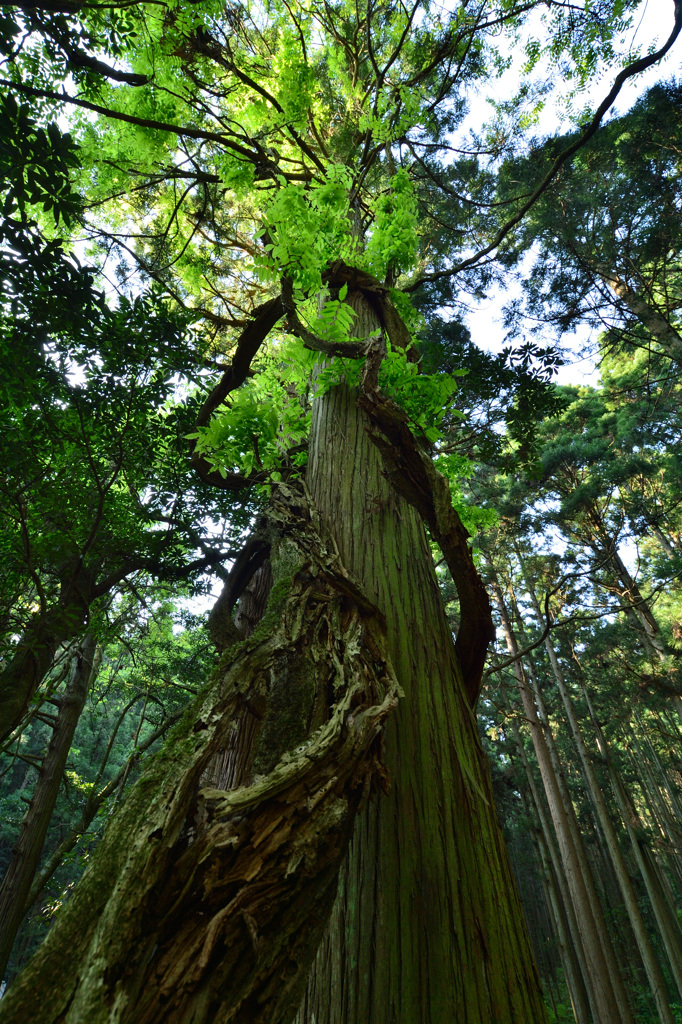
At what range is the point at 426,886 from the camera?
3.66 ft

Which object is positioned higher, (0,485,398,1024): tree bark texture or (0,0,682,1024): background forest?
(0,0,682,1024): background forest

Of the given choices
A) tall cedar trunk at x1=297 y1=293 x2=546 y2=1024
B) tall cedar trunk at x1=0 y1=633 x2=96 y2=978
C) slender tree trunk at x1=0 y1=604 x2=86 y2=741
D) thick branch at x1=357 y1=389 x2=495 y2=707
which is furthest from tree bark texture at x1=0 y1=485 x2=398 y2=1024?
tall cedar trunk at x1=0 y1=633 x2=96 y2=978

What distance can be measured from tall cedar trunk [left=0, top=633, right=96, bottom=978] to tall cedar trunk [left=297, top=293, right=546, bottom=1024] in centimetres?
428

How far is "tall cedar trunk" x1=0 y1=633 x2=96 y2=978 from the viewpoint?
4.72 meters

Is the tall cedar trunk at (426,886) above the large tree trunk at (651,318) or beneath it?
beneath

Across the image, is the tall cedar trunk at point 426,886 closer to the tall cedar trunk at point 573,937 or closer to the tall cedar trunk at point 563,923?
the tall cedar trunk at point 573,937

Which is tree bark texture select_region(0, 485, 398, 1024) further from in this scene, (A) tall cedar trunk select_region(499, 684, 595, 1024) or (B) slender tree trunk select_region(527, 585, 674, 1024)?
(A) tall cedar trunk select_region(499, 684, 595, 1024)

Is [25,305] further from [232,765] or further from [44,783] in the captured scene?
[44,783]

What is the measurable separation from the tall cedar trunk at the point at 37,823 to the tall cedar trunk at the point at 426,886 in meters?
4.28

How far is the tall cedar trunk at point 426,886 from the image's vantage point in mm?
993

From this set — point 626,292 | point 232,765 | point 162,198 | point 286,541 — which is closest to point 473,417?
point 286,541

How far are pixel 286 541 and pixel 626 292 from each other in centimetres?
1039

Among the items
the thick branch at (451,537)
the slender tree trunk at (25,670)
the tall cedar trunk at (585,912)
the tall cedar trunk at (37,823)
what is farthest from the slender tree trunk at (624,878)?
the thick branch at (451,537)

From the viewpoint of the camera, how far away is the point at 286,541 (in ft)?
6.38
